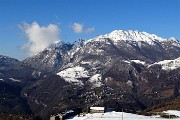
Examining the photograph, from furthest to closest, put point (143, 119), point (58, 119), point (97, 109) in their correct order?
point (97, 109) < point (143, 119) < point (58, 119)

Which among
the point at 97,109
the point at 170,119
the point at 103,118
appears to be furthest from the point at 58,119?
the point at 170,119

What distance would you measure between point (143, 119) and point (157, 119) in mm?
4773

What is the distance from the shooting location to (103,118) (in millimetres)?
108812

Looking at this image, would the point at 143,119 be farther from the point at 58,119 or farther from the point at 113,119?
the point at 58,119

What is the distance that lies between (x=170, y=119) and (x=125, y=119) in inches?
648

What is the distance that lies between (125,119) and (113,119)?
324 cm

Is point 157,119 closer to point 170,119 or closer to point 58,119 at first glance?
point 170,119

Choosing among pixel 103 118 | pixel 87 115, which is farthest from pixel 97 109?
pixel 103 118

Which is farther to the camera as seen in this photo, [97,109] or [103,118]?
[97,109]

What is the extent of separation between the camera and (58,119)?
104 meters

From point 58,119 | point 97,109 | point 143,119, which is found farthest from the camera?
point 97,109

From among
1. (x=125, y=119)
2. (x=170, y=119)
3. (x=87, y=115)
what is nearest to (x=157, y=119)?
(x=170, y=119)

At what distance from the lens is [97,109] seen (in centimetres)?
12525

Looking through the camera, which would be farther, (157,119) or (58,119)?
(157,119)
